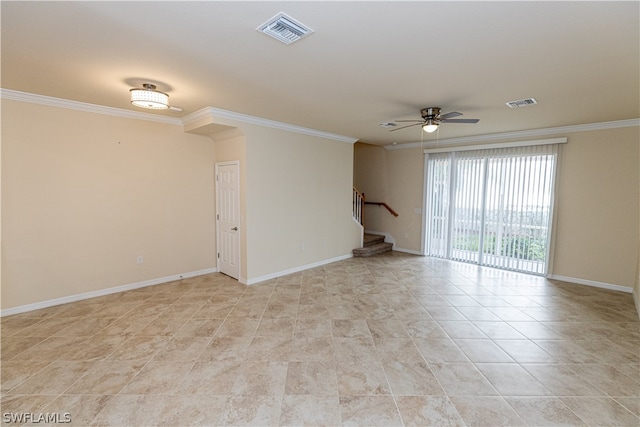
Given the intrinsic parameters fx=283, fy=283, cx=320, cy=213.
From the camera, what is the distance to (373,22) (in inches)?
77.0

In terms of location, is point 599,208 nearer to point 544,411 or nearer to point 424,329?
point 424,329

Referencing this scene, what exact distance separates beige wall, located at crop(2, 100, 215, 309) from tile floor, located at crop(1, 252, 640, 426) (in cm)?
46

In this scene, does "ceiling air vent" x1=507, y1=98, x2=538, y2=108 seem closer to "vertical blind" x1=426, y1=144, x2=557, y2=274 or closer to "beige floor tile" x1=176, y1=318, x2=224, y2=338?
"vertical blind" x1=426, y1=144, x2=557, y2=274

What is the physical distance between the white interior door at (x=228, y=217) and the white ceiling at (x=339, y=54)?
1333mm

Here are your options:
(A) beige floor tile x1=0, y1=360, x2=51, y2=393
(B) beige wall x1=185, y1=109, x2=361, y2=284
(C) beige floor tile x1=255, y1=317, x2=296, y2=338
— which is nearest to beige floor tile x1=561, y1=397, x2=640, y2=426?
(C) beige floor tile x1=255, y1=317, x2=296, y2=338

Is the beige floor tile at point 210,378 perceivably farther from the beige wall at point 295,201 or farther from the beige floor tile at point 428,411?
the beige wall at point 295,201

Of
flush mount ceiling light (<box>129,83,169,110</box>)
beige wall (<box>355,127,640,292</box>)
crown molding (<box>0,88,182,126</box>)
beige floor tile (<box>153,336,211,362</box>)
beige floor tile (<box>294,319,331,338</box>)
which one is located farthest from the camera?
beige wall (<box>355,127,640,292</box>)

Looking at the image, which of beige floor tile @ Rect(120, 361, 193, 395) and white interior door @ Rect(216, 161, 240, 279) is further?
white interior door @ Rect(216, 161, 240, 279)

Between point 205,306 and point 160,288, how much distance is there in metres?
1.22

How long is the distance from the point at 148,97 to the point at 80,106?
5.45 ft

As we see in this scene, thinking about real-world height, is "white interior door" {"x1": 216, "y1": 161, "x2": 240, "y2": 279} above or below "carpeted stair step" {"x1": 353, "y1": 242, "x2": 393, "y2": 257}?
above

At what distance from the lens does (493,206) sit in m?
A: 5.93

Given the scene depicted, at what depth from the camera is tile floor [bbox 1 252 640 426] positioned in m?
2.12

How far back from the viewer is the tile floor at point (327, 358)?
2.12m
